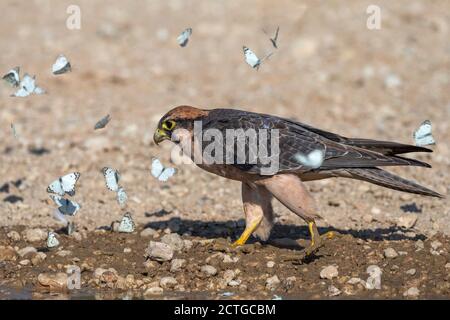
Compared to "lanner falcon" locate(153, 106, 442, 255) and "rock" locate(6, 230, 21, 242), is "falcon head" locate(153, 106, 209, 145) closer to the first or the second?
"lanner falcon" locate(153, 106, 442, 255)

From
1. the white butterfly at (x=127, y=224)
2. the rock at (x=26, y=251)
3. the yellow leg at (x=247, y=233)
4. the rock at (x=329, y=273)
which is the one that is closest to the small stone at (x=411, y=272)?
the rock at (x=329, y=273)

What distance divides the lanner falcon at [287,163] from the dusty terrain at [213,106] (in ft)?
1.36

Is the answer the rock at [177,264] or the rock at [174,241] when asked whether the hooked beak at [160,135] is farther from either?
the rock at [177,264]

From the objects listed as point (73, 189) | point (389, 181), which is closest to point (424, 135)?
point (389, 181)

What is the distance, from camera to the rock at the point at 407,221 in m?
8.85

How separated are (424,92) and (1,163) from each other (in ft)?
21.5

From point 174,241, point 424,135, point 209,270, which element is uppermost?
point 424,135

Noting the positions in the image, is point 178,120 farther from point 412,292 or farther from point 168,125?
point 412,292

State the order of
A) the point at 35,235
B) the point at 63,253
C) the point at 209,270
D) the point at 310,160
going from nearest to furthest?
the point at 209,270, the point at 310,160, the point at 63,253, the point at 35,235

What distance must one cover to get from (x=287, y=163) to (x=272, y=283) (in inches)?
40.5

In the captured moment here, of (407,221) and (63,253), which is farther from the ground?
(407,221)

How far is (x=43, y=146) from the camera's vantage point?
11.6 metres

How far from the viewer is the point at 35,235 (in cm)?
864

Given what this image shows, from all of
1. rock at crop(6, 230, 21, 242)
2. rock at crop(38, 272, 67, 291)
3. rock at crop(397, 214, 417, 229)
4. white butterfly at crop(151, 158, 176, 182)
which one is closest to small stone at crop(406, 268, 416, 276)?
rock at crop(397, 214, 417, 229)
